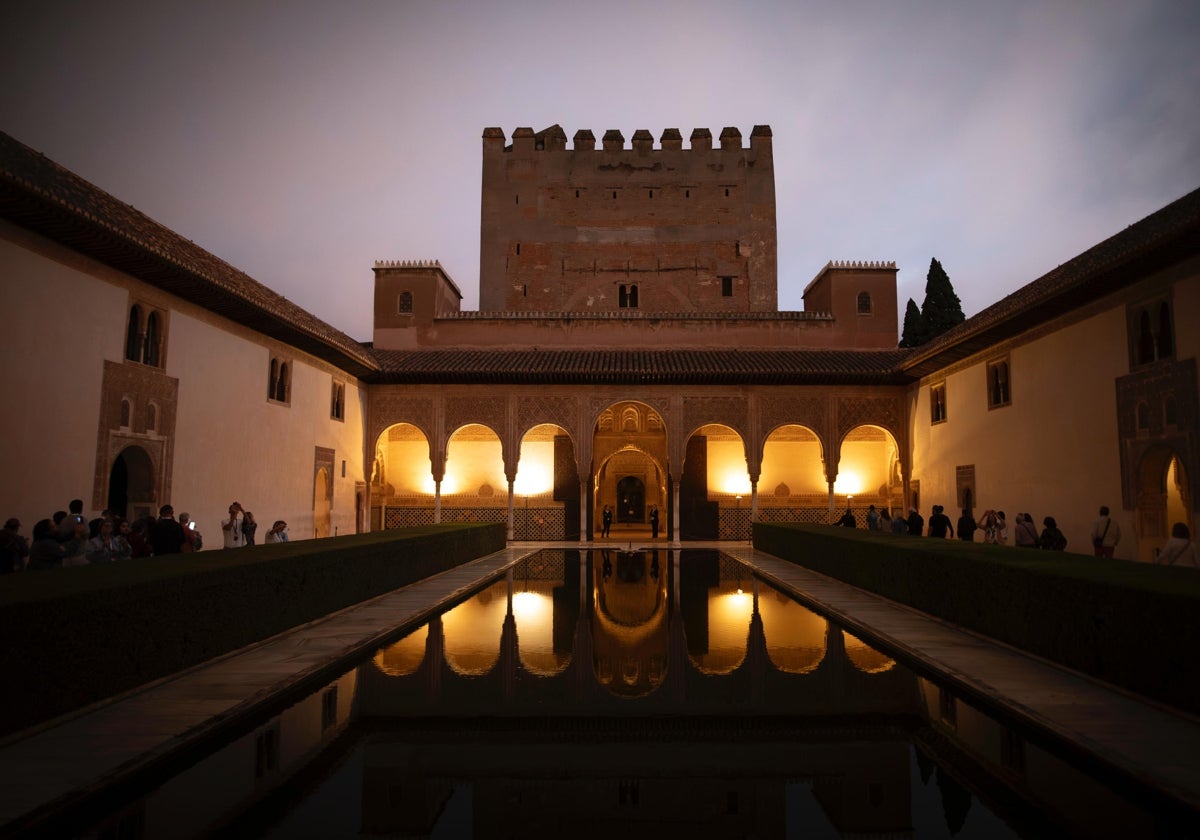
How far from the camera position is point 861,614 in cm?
889

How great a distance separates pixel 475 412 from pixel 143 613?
16.2 meters

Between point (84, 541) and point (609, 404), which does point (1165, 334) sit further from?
point (84, 541)

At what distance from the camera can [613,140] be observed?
32656mm

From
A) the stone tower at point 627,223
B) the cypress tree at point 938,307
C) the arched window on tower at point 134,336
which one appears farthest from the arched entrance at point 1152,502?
the cypress tree at point 938,307

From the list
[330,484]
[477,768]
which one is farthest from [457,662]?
[330,484]

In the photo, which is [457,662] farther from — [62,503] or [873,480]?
[873,480]

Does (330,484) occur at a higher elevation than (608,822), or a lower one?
higher

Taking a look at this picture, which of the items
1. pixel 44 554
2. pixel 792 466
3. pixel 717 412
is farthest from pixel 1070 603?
pixel 792 466

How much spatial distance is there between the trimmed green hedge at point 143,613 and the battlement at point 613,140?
2678cm

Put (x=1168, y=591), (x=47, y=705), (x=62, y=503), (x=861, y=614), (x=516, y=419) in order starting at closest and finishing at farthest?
(x=47, y=705)
(x=1168, y=591)
(x=861, y=614)
(x=62, y=503)
(x=516, y=419)

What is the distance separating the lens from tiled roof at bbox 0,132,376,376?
9.01 metres

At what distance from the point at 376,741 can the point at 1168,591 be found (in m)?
4.97

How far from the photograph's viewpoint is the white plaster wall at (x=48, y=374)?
9.31m

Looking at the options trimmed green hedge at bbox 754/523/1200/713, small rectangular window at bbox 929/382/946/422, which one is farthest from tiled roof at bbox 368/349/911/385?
trimmed green hedge at bbox 754/523/1200/713
